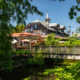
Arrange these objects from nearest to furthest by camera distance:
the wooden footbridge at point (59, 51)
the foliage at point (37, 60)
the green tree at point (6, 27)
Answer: the green tree at point (6, 27), the foliage at point (37, 60), the wooden footbridge at point (59, 51)

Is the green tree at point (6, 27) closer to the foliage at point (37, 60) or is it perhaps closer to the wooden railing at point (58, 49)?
the foliage at point (37, 60)

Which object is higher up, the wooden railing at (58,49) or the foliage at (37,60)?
the wooden railing at (58,49)

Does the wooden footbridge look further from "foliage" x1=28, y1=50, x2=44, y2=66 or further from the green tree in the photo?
the green tree

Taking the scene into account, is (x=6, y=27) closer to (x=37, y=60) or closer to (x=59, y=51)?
(x=37, y=60)

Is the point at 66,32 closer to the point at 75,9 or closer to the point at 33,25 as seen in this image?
the point at 33,25

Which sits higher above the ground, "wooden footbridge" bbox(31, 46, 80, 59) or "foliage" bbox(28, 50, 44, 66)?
"wooden footbridge" bbox(31, 46, 80, 59)

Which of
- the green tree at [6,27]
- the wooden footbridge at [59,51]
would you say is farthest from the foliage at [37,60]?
the green tree at [6,27]

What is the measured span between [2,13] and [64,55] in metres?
15.6

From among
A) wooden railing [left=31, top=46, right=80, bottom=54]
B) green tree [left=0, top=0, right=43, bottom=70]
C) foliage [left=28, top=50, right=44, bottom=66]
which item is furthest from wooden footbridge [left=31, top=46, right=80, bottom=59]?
green tree [left=0, top=0, right=43, bottom=70]

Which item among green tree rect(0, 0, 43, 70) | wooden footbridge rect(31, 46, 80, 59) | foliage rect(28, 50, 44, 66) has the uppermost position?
green tree rect(0, 0, 43, 70)

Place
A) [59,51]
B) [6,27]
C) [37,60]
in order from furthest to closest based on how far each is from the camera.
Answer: [59,51], [37,60], [6,27]

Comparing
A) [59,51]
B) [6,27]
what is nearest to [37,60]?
[59,51]

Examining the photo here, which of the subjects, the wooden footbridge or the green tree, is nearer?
the green tree

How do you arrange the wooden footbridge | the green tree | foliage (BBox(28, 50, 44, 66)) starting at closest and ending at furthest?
1. the green tree
2. foliage (BBox(28, 50, 44, 66))
3. the wooden footbridge
